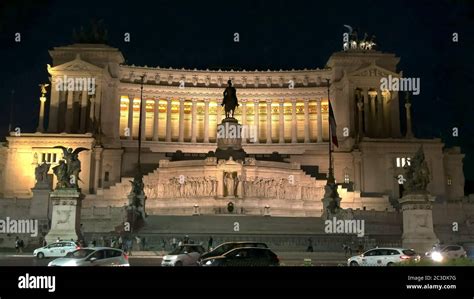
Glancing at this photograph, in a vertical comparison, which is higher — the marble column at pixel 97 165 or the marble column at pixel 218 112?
the marble column at pixel 218 112

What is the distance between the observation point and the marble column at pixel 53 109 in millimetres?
88688

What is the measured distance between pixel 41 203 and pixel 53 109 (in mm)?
36383

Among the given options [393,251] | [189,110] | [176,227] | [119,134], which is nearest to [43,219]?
[176,227]

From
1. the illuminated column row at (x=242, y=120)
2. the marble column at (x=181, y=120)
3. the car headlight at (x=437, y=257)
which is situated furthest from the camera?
the marble column at (x=181, y=120)

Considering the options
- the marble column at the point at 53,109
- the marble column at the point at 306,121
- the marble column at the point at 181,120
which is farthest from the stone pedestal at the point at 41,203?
the marble column at the point at 306,121

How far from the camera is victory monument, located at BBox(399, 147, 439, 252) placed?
40844mm

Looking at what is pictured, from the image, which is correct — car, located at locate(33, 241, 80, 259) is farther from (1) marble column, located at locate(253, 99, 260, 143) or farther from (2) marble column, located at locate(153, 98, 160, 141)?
(1) marble column, located at locate(253, 99, 260, 143)

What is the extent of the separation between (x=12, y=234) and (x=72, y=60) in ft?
144

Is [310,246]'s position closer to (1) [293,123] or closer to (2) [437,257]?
(2) [437,257]

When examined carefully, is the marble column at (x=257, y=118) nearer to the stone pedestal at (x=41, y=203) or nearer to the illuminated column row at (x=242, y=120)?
the illuminated column row at (x=242, y=120)

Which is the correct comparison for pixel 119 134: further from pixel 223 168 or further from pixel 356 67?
pixel 356 67

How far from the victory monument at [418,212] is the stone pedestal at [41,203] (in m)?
31.8

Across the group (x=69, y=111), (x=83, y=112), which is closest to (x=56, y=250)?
(x=83, y=112)
